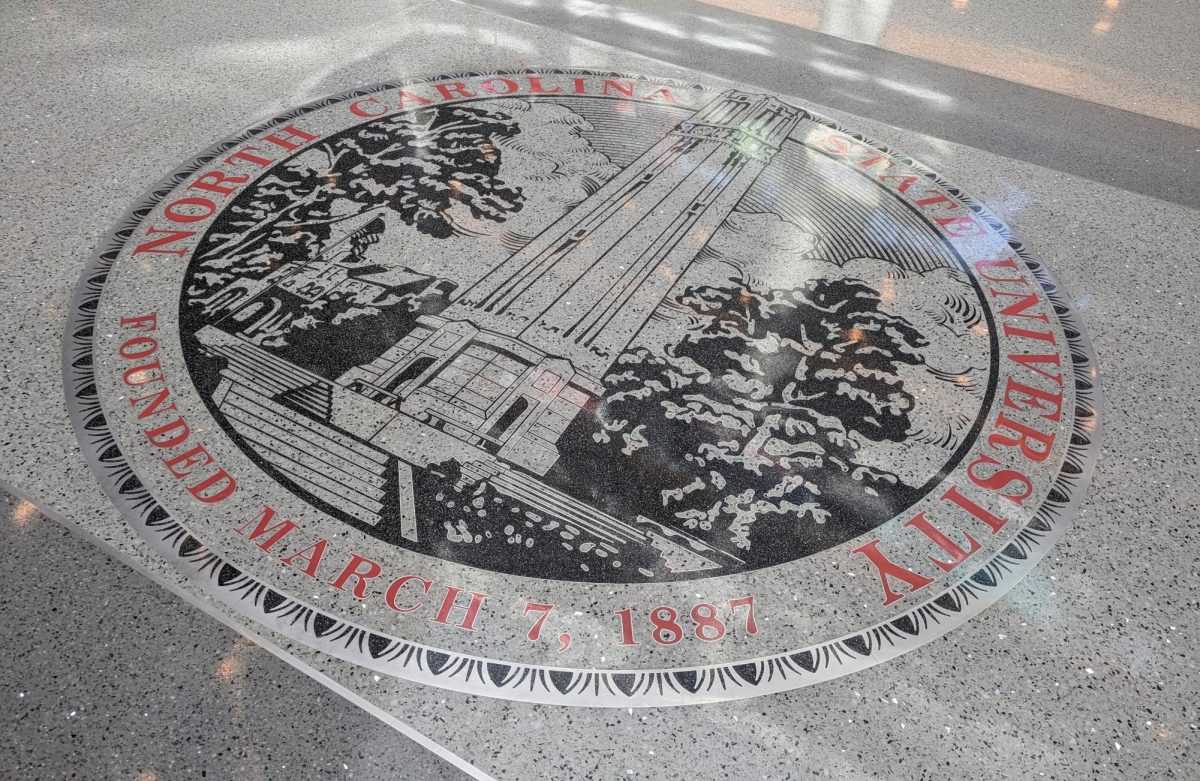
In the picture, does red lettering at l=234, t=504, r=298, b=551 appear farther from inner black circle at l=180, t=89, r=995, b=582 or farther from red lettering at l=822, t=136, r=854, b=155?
red lettering at l=822, t=136, r=854, b=155

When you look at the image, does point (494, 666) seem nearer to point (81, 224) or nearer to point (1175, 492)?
point (1175, 492)

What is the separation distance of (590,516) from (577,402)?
0.36 m

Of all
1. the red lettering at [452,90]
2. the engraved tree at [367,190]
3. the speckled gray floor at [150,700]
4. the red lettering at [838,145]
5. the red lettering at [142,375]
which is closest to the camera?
the speckled gray floor at [150,700]

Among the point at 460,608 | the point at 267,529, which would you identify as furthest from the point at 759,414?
the point at 267,529

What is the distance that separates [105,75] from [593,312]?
96.8 inches

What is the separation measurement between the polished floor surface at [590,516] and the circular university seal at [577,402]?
0.04 m

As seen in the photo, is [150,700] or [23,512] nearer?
[150,700]

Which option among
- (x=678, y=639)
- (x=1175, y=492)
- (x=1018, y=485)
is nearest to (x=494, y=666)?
(x=678, y=639)

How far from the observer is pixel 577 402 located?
212cm

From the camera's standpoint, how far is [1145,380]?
7.66 feet

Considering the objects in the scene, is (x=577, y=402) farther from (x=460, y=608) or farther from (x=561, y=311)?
(x=460, y=608)

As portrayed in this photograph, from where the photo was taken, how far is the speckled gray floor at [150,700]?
4.68 feet

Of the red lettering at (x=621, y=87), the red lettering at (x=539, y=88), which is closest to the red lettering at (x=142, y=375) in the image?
the red lettering at (x=539, y=88)

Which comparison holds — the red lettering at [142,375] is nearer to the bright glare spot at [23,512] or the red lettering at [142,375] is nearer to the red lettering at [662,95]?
the bright glare spot at [23,512]
